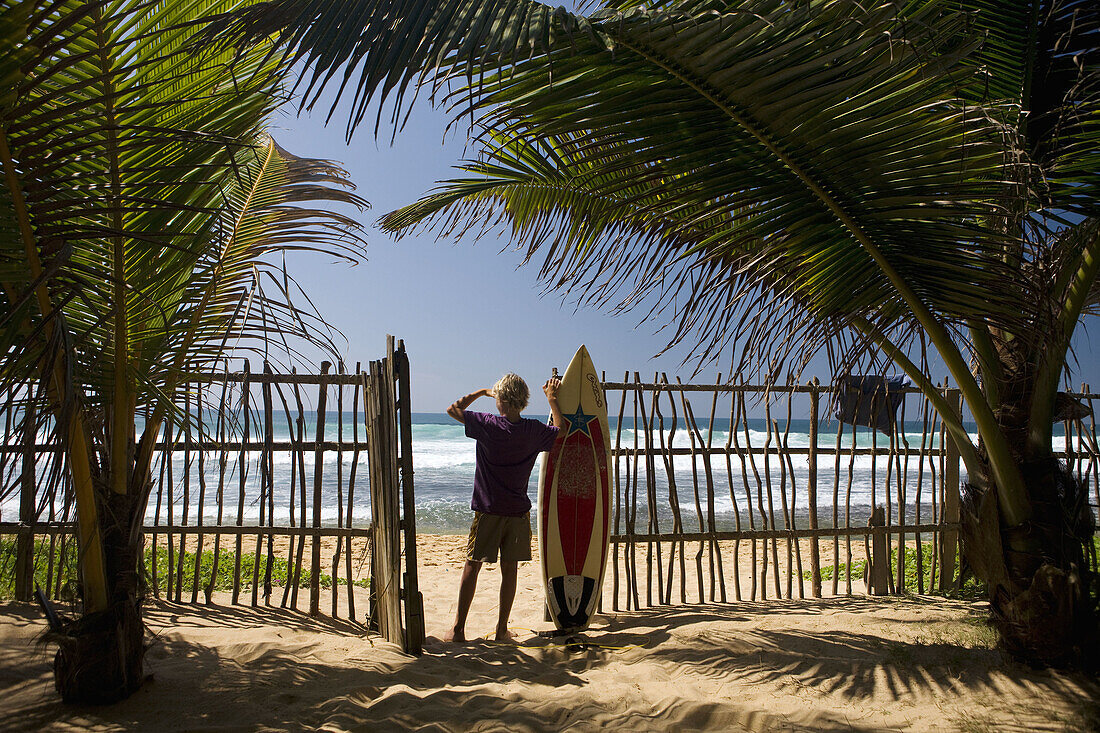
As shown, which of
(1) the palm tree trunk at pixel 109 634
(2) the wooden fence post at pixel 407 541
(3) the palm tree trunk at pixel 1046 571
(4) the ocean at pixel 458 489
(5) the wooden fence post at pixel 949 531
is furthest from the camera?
(5) the wooden fence post at pixel 949 531

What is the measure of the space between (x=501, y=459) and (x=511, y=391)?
41 cm

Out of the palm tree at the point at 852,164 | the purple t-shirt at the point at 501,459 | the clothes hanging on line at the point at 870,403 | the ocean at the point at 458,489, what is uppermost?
the palm tree at the point at 852,164

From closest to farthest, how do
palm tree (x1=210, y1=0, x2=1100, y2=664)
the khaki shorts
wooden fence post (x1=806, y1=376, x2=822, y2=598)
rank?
1. palm tree (x1=210, y1=0, x2=1100, y2=664)
2. the khaki shorts
3. wooden fence post (x1=806, y1=376, x2=822, y2=598)

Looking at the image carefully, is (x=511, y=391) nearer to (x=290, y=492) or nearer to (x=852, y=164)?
(x=290, y=492)

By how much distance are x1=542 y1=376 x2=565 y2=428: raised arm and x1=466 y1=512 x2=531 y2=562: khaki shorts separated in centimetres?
70

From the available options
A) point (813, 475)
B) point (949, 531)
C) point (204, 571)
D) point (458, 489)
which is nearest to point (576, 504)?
point (813, 475)

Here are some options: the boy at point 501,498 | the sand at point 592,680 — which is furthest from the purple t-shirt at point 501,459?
the sand at point 592,680

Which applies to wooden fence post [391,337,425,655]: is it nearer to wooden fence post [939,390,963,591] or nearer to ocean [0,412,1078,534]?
ocean [0,412,1078,534]

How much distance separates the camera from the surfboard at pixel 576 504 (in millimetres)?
4211

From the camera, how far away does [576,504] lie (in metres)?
4.46

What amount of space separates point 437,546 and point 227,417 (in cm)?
576

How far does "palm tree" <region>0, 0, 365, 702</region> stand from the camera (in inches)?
72.6

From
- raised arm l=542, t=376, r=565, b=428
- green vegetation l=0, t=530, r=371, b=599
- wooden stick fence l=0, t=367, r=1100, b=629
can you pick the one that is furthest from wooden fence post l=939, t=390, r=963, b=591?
green vegetation l=0, t=530, r=371, b=599

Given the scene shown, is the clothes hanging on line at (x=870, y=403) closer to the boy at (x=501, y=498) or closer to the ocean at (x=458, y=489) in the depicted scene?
the ocean at (x=458, y=489)
